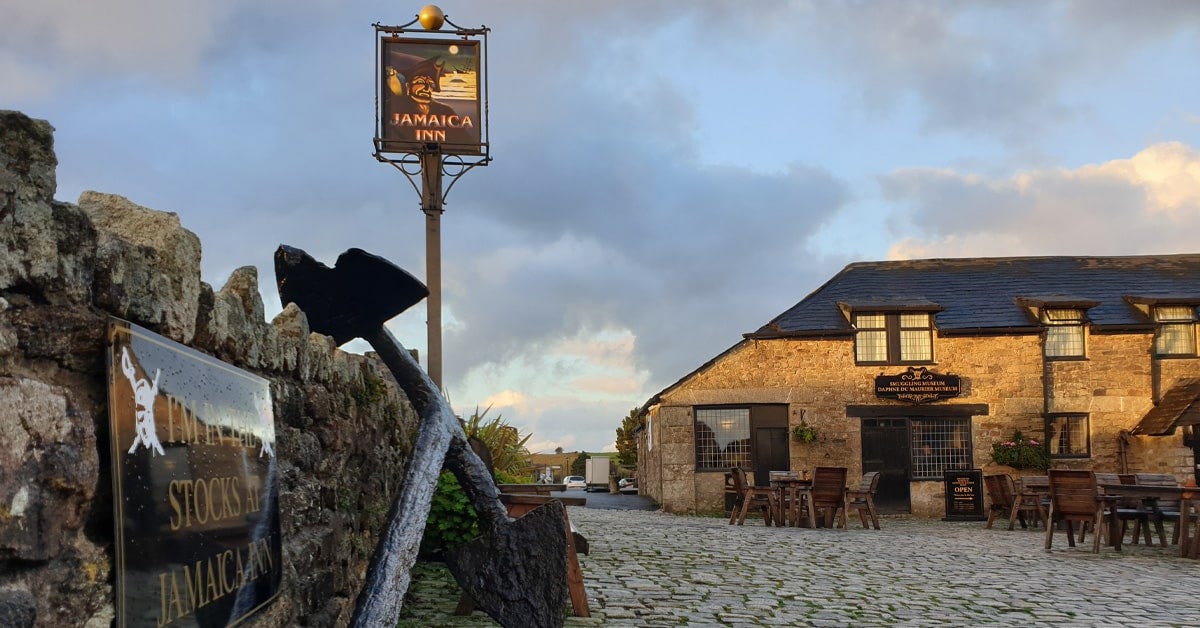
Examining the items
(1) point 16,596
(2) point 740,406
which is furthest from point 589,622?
(2) point 740,406

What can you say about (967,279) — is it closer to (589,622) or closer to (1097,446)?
(1097,446)

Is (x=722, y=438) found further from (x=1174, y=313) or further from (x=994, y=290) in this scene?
(x=1174, y=313)

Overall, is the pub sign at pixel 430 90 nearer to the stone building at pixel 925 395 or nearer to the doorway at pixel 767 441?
the stone building at pixel 925 395

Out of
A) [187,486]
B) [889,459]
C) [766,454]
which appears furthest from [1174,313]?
[187,486]

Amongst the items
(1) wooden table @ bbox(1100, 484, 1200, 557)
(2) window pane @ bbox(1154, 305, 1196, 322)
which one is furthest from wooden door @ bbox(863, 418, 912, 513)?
(1) wooden table @ bbox(1100, 484, 1200, 557)

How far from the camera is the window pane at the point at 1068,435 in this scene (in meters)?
22.3

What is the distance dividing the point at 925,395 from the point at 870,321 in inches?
78.3

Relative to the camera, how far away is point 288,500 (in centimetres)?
393

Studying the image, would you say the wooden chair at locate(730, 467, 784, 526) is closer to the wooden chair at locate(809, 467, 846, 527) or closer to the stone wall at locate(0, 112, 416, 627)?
the wooden chair at locate(809, 467, 846, 527)

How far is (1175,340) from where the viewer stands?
74.5 feet

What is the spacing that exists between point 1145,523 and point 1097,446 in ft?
31.3

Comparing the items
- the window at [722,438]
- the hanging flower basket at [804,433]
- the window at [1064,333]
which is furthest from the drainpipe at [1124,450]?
the window at [722,438]

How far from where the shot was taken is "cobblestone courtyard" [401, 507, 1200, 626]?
7.10 m

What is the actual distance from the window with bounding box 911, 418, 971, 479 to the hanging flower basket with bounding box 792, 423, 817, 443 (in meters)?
2.25
